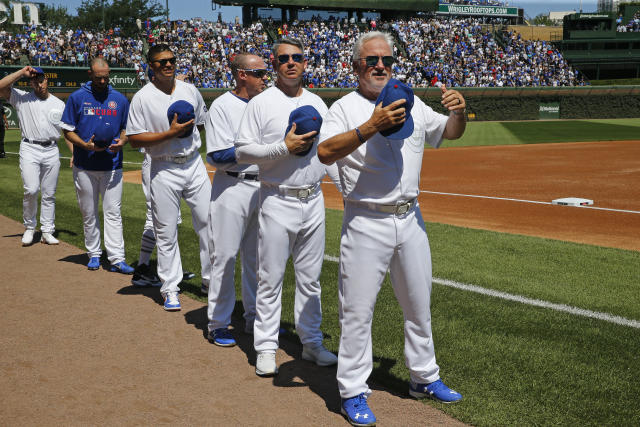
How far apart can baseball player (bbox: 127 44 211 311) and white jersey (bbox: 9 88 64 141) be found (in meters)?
3.28

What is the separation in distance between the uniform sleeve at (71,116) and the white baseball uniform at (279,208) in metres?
3.57

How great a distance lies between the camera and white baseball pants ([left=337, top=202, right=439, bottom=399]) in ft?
11.8

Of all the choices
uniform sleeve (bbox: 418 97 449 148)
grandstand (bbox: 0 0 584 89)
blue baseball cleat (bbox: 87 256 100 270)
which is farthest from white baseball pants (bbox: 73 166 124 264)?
grandstand (bbox: 0 0 584 89)

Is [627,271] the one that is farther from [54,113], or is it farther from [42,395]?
[54,113]

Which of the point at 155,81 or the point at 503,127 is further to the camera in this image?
the point at 503,127

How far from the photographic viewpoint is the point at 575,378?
4172 mm

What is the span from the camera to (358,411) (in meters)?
3.55

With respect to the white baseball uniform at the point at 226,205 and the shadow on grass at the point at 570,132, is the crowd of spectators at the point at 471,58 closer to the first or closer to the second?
the shadow on grass at the point at 570,132

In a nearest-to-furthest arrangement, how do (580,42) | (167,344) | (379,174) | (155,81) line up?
(379,174) < (167,344) < (155,81) < (580,42)

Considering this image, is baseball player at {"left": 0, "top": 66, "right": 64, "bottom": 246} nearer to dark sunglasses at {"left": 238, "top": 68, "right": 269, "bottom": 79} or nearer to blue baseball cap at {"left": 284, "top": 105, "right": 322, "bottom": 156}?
dark sunglasses at {"left": 238, "top": 68, "right": 269, "bottom": 79}

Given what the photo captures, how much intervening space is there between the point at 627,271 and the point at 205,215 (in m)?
4.66

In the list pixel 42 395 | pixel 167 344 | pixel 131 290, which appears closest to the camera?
pixel 42 395

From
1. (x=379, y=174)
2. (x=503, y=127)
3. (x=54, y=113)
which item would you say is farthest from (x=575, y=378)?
(x=503, y=127)

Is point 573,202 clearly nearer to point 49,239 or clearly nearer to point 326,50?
point 49,239
